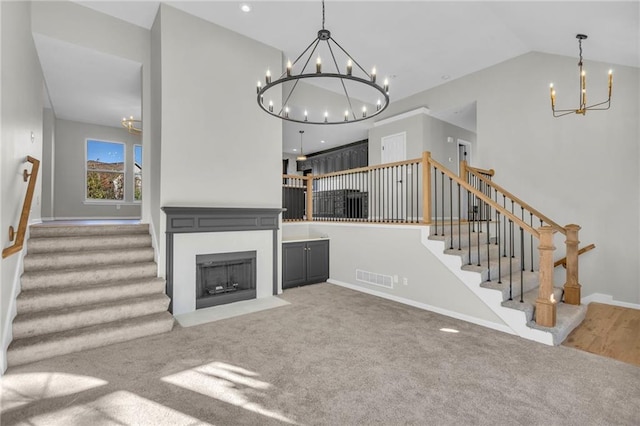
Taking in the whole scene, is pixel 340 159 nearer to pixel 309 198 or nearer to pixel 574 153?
pixel 309 198

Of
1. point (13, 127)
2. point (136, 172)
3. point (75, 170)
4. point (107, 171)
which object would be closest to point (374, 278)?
point (13, 127)

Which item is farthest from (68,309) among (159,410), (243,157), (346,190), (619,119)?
(619,119)

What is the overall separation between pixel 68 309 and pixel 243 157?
9.86 ft

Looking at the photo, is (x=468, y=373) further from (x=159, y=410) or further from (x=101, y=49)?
(x=101, y=49)

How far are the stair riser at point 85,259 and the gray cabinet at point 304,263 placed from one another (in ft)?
7.51

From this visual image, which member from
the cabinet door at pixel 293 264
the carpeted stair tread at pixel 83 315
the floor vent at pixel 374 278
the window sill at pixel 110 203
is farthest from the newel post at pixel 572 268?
the window sill at pixel 110 203

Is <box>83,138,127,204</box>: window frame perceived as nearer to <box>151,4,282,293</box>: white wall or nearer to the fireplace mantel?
<box>151,4,282,293</box>: white wall

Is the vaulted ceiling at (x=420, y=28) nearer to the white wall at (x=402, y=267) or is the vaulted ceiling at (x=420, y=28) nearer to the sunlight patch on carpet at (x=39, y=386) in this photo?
the white wall at (x=402, y=267)

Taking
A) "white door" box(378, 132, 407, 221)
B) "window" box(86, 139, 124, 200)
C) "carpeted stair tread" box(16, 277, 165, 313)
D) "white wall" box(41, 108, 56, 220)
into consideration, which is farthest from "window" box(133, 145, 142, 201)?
"white door" box(378, 132, 407, 221)

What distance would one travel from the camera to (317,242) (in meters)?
6.15

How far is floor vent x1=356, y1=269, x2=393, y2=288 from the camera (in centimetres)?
506

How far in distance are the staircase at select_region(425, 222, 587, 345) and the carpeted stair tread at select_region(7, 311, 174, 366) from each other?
12.3 feet

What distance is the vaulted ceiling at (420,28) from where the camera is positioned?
13.5 ft

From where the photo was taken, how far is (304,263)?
5949 mm
